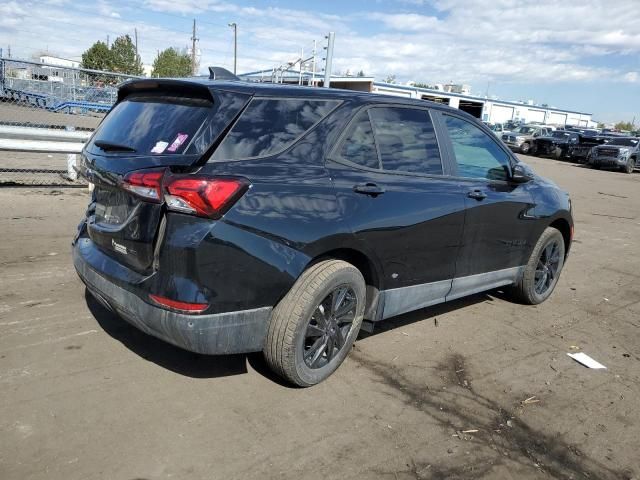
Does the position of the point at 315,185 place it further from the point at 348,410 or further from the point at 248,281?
the point at 348,410

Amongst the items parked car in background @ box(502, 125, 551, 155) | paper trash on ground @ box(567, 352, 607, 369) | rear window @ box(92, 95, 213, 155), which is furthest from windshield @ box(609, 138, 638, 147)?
rear window @ box(92, 95, 213, 155)

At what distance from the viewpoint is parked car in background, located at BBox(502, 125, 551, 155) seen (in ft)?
114

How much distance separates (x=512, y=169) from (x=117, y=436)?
3.69 metres

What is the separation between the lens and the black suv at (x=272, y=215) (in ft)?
9.42

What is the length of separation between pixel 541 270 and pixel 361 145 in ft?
9.43

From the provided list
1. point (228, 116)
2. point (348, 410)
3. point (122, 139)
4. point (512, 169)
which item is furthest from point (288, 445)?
point (512, 169)

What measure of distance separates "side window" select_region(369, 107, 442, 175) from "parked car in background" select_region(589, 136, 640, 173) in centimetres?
2637

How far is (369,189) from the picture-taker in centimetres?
352

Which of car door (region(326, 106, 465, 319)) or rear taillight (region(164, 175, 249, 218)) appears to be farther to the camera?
car door (region(326, 106, 465, 319))

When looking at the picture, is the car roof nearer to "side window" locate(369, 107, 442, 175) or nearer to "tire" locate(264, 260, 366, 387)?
"side window" locate(369, 107, 442, 175)

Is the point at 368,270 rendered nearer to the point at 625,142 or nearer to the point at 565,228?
the point at 565,228

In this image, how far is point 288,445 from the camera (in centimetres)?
288

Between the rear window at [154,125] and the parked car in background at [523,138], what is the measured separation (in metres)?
33.5

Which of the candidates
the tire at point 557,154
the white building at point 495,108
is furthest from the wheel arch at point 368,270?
the white building at point 495,108
